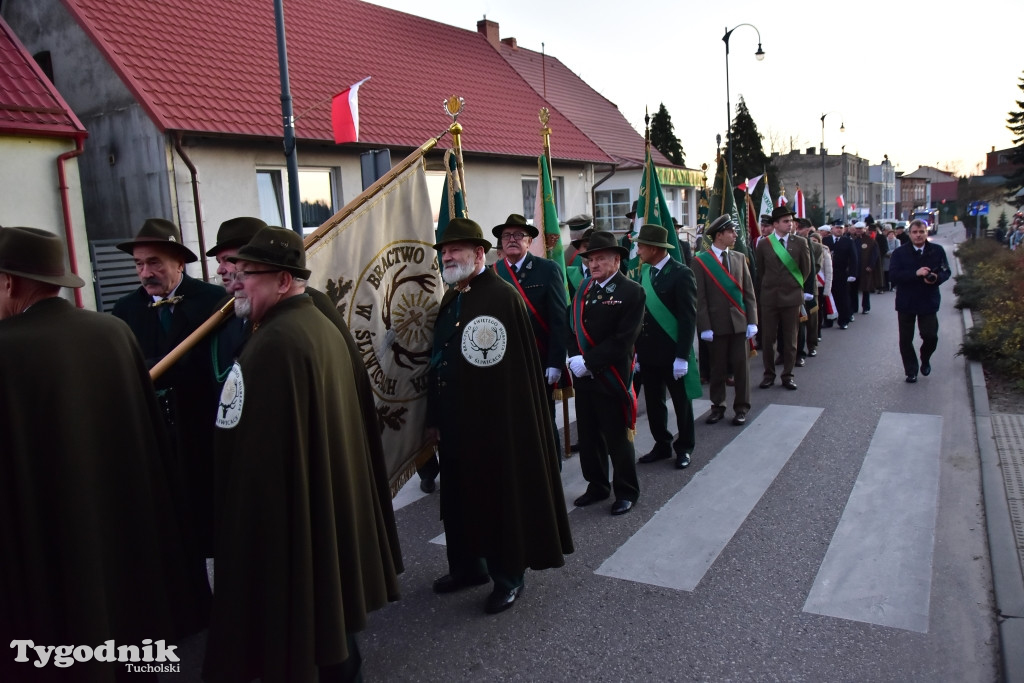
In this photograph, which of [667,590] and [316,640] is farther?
[667,590]

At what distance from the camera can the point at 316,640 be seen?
2.80 metres

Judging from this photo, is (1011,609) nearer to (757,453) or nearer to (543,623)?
(543,623)

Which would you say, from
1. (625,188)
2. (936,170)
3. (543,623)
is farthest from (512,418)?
(936,170)

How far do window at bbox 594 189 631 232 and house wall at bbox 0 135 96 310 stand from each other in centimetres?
1997

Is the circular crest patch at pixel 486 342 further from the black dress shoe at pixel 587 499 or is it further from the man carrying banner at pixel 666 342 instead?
the man carrying banner at pixel 666 342

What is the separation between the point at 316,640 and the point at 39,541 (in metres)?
1.05

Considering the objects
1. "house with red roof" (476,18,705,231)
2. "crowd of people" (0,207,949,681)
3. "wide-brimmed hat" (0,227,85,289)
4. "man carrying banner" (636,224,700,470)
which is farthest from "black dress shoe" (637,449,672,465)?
"house with red roof" (476,18,705,231)

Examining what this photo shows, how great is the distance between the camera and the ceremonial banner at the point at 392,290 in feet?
13.3

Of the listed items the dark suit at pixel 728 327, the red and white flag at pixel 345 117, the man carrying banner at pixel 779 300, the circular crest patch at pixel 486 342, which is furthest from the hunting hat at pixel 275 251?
the red and white flag at pixel 345 117

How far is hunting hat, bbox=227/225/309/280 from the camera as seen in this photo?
9.41 feet

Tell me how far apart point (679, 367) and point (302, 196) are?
10.5 meters

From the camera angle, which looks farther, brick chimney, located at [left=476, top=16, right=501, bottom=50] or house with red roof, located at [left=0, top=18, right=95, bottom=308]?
brick chimney, located at [left=476, top=16, right=501, bottom=50]

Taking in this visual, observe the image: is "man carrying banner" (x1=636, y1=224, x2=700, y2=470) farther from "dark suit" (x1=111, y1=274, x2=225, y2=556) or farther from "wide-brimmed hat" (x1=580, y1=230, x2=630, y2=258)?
"dark suit" (x1=111, y1=274, x2=225, y2=556)

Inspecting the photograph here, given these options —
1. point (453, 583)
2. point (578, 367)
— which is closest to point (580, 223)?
point (578, 367)
